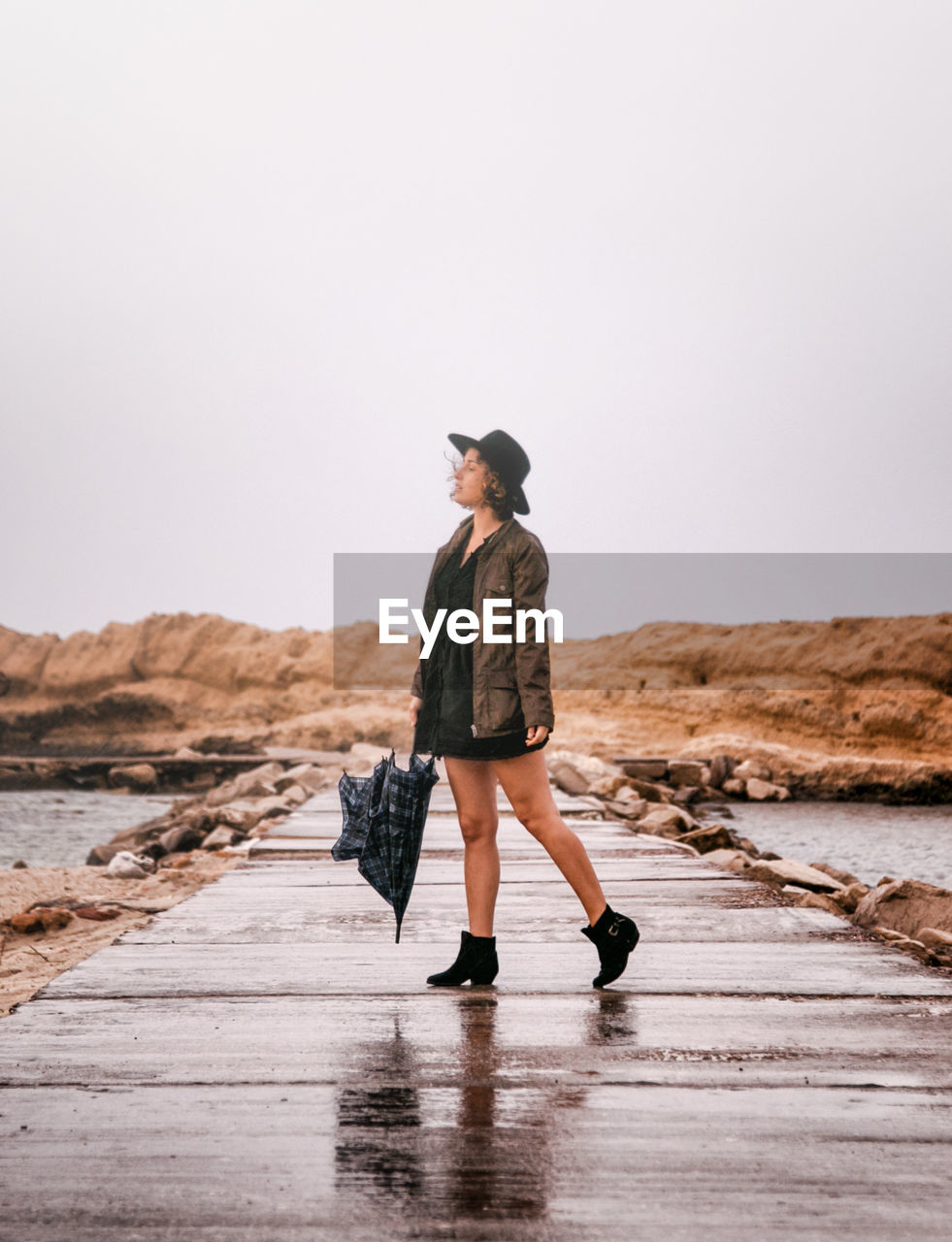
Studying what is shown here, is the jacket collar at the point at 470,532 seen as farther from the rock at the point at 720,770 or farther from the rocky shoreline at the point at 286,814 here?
the rock at the point at 720,770

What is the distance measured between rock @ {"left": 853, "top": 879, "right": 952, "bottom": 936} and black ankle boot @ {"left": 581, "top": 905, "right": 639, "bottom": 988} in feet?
8.42

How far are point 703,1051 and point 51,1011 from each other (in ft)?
6.23

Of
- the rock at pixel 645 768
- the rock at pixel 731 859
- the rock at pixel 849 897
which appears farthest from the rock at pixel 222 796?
the rock at pixel 849 897

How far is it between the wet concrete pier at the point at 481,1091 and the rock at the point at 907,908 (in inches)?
47.6

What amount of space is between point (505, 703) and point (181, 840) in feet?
28.9

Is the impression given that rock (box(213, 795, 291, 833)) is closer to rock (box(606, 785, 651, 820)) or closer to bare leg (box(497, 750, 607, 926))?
rock (box(606, 785, 651, 820))

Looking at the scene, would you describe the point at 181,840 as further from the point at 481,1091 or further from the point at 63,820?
the point at 481,1091

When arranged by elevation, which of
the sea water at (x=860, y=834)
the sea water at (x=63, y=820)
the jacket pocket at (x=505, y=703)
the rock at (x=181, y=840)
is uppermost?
the jacket pocket at (x=505, y=703)

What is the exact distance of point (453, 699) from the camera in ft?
11.6

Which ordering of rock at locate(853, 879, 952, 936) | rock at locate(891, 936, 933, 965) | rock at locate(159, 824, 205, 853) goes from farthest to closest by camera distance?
1. rock at locate(159, 824, 205, 853)
2. rock at locate(853, 879, 952, 936)
3. rock at locate(891, 936, 933, 965)

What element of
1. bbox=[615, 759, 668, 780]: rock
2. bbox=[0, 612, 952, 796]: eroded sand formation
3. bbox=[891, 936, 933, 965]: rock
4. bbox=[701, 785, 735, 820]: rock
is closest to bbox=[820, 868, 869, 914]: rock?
bbox=[891, 936, 933, 965]: rock

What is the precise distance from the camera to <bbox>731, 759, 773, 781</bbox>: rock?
23.3 meters

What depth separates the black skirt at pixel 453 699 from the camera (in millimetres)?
3453

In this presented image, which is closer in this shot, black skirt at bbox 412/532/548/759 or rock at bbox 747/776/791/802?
black skirt at bbox 412/532/548/759
